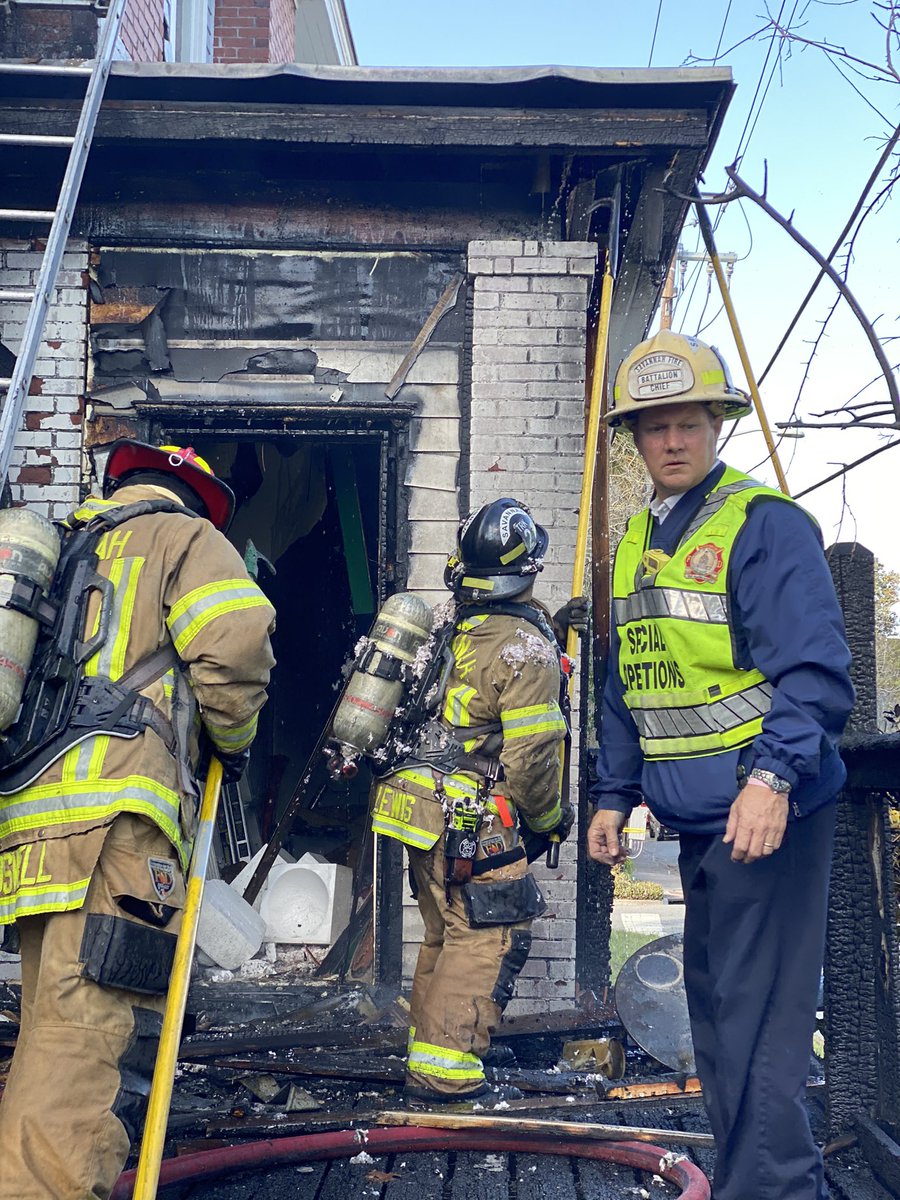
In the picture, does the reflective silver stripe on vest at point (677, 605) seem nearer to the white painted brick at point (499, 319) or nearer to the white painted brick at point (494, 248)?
the white painted brick at point (499, 319)

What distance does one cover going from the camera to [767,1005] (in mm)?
2492

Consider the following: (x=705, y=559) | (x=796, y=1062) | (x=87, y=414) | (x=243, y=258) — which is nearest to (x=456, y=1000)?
(x=796, y=1062)

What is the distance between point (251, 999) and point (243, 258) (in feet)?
12.6

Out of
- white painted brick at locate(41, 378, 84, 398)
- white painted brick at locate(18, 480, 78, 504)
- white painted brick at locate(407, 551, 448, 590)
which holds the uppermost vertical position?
white painted brick at locate(41, 378, 84, 398)

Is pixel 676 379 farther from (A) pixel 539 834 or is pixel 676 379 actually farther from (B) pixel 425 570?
(B) pixel 425 570

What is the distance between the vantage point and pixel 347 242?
5578 mm

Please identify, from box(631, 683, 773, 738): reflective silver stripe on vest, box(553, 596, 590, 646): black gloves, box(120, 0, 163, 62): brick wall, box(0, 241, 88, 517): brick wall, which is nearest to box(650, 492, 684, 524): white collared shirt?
box(631, 683, 773, 738): reflective silver stripe on vest

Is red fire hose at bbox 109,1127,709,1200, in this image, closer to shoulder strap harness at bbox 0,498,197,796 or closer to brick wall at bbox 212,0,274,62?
shoulder strap harness at bbox 0,498,197,796

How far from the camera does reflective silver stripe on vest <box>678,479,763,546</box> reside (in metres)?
2.74

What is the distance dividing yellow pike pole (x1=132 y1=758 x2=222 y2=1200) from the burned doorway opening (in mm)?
1743

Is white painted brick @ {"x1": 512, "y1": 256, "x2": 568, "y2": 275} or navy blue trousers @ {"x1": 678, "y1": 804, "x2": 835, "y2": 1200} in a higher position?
white painted brick @ {"x1": 512, "y1": 256, "x2": 568, "y2": 275}

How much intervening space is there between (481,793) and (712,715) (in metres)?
1.71

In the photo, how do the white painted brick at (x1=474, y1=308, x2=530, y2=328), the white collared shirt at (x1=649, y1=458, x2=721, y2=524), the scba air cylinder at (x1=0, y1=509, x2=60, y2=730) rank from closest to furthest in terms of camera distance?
the scba air cylinder at (x1=0, y1=509, x2=60, y2=730), the white collared shirt at (x1=649, y1=458, x2=721, y2=524), the white painted brick at (x1=474, y1=308, x2=530, y2=328)

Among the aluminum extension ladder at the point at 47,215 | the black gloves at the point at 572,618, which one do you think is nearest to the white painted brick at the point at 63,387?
the aluminum extension ladder at the point at 47,215
